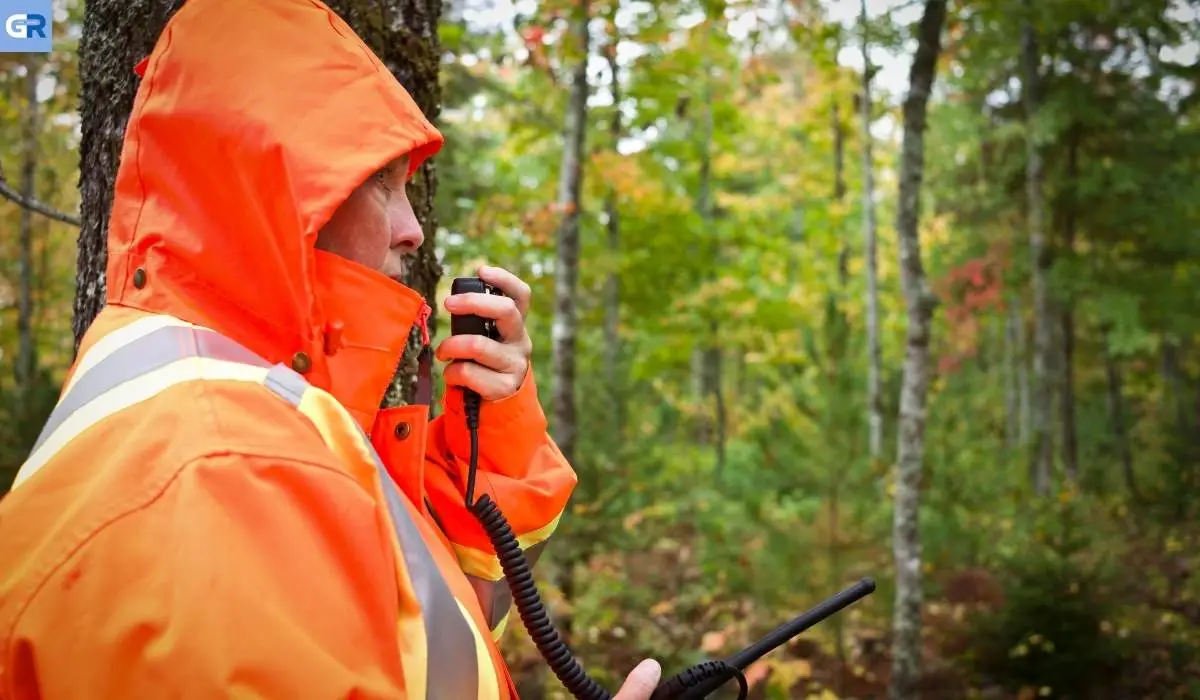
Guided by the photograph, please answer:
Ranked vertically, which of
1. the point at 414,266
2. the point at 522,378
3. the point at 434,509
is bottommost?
the point at 434,509

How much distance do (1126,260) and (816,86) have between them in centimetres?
664

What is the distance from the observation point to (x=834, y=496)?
7184 mm

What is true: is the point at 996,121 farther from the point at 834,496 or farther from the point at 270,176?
the point at 270,176

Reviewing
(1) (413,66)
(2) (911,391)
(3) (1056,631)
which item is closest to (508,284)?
(1) (413,66)

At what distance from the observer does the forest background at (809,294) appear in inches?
268

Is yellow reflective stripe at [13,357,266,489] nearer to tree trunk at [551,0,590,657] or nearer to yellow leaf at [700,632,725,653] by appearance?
tree trunk at [551,0,590,657]

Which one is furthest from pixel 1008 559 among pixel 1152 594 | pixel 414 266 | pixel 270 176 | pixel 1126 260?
pixel 1126 260

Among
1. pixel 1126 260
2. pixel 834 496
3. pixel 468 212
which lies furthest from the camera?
pixel 1126 260

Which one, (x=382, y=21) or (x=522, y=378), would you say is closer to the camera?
(x=522, y=378)

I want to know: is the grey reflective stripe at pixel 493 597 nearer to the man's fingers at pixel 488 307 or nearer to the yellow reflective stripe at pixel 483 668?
the yellow reflective stripe at pixel 483 668

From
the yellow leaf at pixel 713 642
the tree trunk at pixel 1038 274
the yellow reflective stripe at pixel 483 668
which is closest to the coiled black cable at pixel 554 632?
the yellow reflective stripe at pixel 483 668

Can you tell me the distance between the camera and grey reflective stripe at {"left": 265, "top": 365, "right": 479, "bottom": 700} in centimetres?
127

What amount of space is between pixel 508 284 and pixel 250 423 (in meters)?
0.79

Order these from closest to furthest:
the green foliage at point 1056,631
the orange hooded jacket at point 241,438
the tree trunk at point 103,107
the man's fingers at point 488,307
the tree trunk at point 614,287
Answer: the orange hooded jacket at point 241,438 → the man's fingers at point 488,307 → the tree trunk at point 103,107 → the green foliage at point 1056,631 → the tree trunk at point 614,287
